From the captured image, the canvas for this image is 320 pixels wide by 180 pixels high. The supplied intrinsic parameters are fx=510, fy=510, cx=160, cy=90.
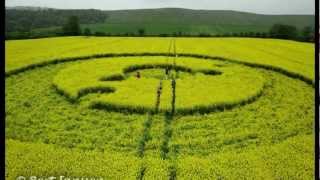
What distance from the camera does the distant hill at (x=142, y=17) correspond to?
9750 mm

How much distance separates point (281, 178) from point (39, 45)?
7446 mm

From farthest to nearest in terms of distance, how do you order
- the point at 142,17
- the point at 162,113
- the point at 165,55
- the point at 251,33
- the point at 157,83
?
1. the point at 165,55
2. the point at 251,33
3. the point at 142,17
4. the point at 157,83
5. the point at 162,113

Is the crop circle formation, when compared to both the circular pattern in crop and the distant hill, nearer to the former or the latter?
the circular pattern in crop

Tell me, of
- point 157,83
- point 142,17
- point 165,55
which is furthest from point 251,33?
point 157,83

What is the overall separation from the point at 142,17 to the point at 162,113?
3315mm

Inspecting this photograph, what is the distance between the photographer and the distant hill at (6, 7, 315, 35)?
975cm

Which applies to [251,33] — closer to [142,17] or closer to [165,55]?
[165,55]

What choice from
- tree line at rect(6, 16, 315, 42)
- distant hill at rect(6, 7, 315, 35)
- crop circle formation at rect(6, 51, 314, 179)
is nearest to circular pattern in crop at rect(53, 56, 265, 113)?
crop circle formation at rect(6, 51, 314, 179)

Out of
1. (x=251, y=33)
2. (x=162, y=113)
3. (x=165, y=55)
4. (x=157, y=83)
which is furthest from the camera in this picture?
(x=165, y=55)

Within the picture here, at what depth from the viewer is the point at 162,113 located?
9.38 metres

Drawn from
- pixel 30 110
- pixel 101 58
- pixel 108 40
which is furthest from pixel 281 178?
pixel 108 40

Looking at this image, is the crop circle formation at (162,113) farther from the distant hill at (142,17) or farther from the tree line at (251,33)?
the distant hill at (142,17)

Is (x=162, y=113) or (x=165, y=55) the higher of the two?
(x=165, y=55)
